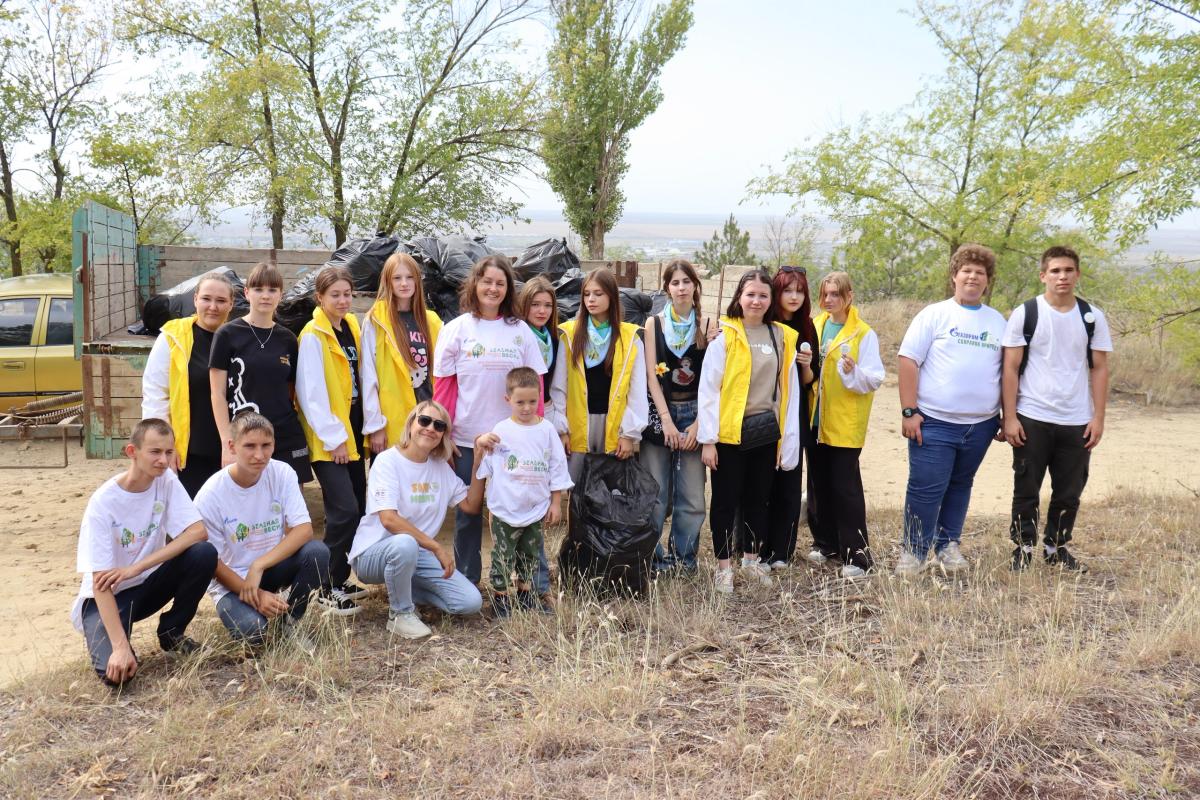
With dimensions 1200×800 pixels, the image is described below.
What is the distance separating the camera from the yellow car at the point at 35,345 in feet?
28.6

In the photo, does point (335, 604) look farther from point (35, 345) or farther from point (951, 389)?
point (35, 345)

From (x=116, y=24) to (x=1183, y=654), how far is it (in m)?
17.5

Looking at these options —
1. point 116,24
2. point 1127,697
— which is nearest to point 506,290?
point 1127,697

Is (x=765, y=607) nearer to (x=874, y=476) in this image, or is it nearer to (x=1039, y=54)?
(x=874, y=476)

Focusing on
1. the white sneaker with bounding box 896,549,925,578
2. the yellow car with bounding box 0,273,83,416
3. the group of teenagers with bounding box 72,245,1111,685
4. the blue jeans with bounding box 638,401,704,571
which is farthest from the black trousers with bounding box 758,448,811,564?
the yellow car with bounding box 0,273,83,416

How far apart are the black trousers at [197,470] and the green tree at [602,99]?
53.5 ft

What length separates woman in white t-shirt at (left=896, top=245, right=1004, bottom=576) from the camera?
447 centimetres

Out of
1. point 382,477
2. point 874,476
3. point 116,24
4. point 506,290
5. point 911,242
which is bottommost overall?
point 874,476

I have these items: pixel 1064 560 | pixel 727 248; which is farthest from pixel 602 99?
pixel 1064 560

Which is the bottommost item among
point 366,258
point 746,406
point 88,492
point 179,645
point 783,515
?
point 88,492

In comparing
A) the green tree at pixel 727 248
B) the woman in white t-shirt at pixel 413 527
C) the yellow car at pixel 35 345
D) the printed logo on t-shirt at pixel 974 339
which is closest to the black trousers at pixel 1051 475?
the printed logo on t-shirt at pixel 974 339

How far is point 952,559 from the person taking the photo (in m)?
4.73

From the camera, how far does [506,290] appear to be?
172 inches

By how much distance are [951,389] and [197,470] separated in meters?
3.72
